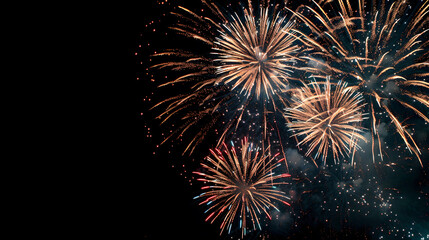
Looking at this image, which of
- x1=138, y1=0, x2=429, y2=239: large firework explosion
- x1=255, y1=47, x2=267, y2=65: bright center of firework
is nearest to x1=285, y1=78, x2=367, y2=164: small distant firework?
x1=138, y1=0, x2=429, y2=239: large firework explosion

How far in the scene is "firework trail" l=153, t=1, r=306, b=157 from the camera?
5.47m

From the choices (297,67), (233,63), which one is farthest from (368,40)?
(233,63)

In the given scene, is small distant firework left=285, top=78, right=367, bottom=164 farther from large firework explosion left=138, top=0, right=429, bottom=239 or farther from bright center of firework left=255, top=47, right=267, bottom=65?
bright center of firework left=255, top=47, right=267, bottom=65

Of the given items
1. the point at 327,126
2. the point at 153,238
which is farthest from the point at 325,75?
the point at 153,238

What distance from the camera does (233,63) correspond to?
18.9ft

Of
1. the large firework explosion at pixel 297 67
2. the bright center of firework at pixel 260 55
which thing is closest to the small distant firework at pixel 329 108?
the large firework explosion at pixel 297 67

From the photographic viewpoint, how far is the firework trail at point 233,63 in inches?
215

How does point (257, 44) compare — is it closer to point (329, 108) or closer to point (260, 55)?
point (260, 55)

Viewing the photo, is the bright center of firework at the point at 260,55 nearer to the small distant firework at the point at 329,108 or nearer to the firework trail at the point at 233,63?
the firework trail at the point at 233,63

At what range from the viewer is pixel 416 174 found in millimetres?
12297

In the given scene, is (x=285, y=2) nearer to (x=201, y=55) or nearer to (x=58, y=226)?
(x=201, y=55)

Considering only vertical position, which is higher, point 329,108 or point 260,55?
point 260,55

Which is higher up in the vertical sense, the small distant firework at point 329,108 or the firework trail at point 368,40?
the firework trail at point 368,40

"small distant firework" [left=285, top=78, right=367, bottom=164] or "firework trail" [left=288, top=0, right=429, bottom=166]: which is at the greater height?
"firework trail" [left=288, top=0, right=429, bottom=166]
